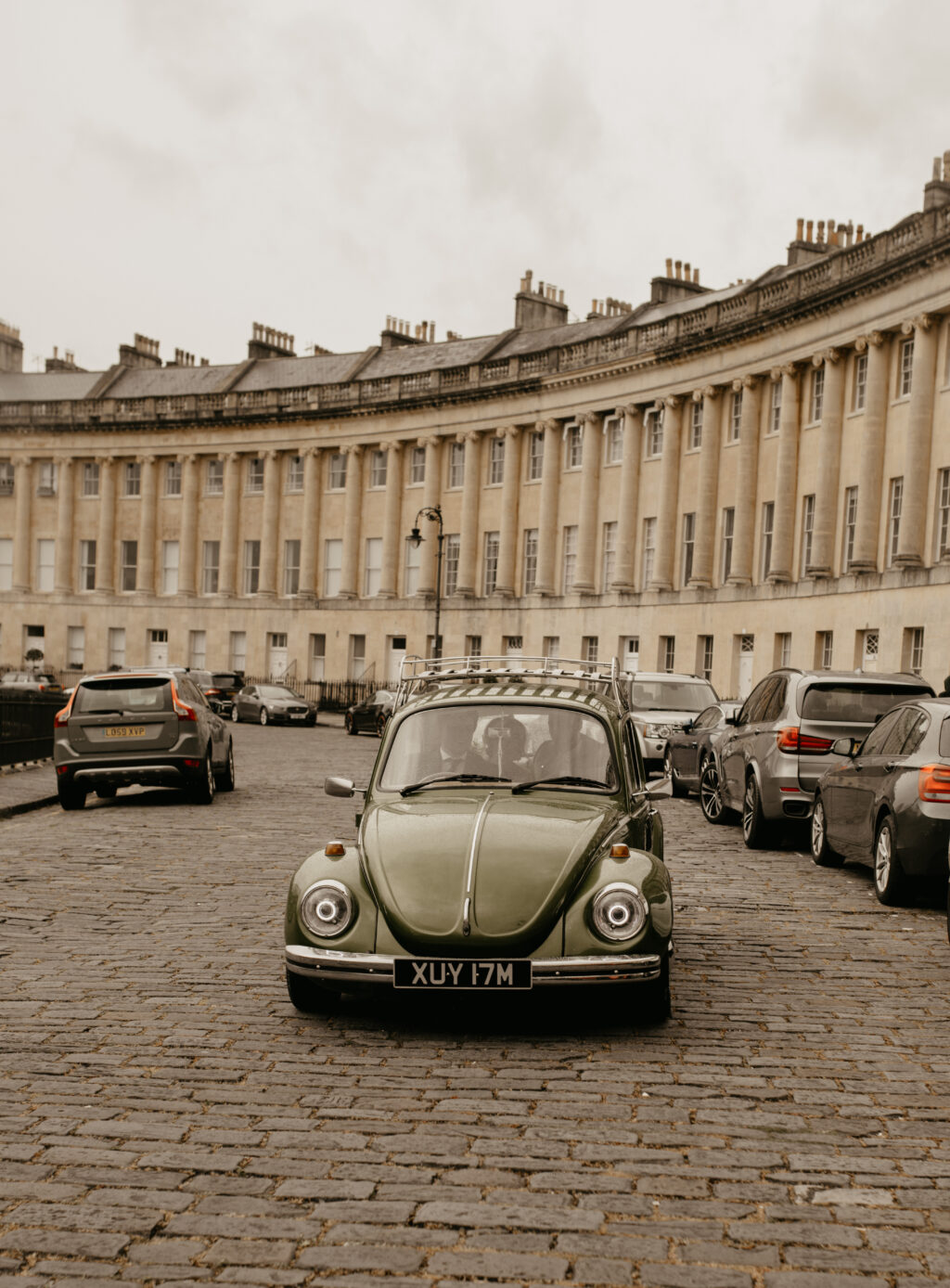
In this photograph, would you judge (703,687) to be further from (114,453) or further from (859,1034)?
(114,453)

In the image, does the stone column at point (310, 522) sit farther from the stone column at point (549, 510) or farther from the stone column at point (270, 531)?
the stone column at point (549, 510)

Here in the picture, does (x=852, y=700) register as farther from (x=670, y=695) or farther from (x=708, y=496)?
(x=708, y=496)

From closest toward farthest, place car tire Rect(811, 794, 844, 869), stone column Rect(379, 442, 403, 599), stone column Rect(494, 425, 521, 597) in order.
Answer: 1. car tire Rect(811, 794, 844, 869)
2. stone column Rect(494, 425, 521, 597)
3. stone column Rect(379, 442, 403, 599)

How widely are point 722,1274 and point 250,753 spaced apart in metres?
30.0

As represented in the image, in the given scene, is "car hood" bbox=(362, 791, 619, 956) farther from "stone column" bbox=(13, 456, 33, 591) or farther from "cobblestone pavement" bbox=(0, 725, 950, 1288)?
"stone column" bbox=(13, 456, 33, 591)

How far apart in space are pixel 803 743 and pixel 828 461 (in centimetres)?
3228

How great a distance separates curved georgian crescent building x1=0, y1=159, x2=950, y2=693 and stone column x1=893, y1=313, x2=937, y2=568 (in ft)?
0.23

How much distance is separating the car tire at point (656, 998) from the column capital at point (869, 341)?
128ft

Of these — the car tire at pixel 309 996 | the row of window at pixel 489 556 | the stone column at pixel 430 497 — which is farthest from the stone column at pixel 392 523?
the car tire at pixel 309 996

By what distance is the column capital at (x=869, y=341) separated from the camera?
43.3 m

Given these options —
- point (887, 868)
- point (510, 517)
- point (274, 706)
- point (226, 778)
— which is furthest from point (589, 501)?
point (887, 868)

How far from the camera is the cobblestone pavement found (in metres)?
4.30

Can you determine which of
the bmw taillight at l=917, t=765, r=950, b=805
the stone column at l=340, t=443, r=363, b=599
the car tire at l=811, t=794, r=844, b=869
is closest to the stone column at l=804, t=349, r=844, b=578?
the stone column at l=340, t=443, r=363, b=599

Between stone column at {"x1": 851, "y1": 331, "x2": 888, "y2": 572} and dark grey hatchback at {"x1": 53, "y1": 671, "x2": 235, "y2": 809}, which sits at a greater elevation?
stone column at {"x1": 851, "y1": 331, "x2": 888, "y2": 572}
